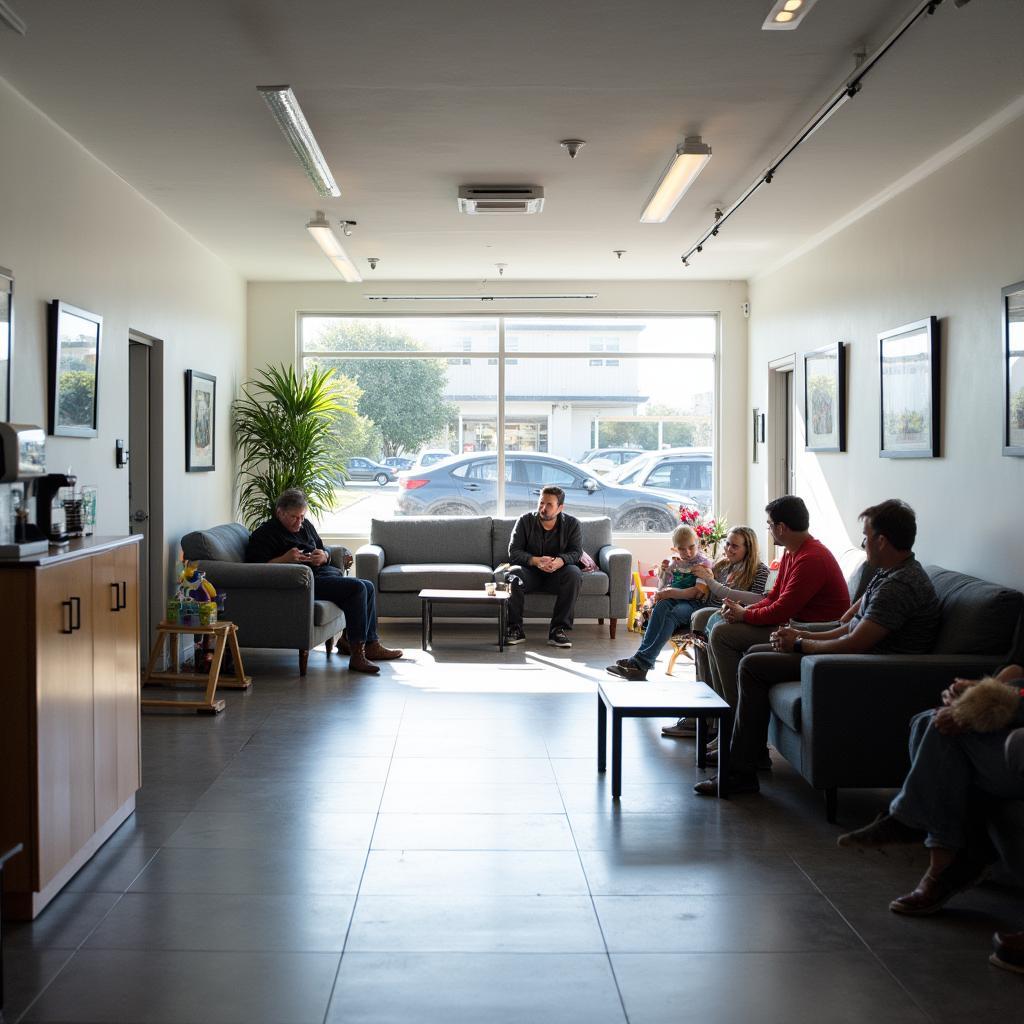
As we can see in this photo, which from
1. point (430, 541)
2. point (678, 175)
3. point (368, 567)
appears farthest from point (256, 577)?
point (678, 175)

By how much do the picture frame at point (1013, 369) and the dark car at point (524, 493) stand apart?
5.59m

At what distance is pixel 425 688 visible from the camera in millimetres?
6969

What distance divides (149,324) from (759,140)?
13.0ft

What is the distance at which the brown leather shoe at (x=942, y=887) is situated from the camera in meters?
3.41

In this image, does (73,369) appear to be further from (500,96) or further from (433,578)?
(433,578)

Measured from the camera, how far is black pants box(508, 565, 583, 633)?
8828 mm

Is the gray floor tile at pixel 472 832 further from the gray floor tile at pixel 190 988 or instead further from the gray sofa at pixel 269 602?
the gray sofa at pixel 269 602

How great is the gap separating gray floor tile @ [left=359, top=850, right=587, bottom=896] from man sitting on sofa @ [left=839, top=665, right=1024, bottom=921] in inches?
41.5

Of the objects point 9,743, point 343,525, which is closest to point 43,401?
point 9,743

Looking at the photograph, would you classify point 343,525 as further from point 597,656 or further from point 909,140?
point 909,140

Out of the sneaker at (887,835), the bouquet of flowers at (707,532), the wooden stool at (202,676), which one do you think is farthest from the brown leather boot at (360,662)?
the sneaker at (887,835)

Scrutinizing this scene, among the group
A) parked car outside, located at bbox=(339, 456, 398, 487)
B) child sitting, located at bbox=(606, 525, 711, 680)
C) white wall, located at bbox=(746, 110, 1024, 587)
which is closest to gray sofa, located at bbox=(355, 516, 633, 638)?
parked car outside, located at bbox=(339, 456, 398, 487)

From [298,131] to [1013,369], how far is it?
11.3 ft

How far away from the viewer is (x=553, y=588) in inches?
358
